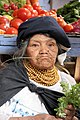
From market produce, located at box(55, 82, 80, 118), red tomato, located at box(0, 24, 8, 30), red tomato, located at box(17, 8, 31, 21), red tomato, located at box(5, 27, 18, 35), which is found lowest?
market produce, located at box(55, 82, 80, 118)

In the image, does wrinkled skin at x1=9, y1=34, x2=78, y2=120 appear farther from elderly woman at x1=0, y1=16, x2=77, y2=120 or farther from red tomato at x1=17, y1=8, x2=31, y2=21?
red tomato at x1=17, y1=8, x2=31, y2=21

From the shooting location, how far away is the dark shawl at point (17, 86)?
1.49 metres

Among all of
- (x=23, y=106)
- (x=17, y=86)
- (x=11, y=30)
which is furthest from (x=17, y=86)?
(x=11, y=30)

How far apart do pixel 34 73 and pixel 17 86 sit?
12 cm

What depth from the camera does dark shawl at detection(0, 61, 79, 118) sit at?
149 centimetres

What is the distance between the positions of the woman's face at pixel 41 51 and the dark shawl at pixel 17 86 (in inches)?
3.4

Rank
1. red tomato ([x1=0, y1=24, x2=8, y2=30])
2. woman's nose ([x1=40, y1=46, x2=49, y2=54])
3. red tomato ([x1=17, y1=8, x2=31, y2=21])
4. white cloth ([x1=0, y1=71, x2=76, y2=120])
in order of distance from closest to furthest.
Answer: white cloth ([x1=0, y1=71, x2=76, y2=120]) < woman's nose ([x1=40, y1=46, x2=49, y2=54]) < red tomato ([x1=0, y1=24, x2=8, y2=30]) < red tomato ([x1=17, y1=8, x2=31, y2=21])

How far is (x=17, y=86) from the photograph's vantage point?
151 cm

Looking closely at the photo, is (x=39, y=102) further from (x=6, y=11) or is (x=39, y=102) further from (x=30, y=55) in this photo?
(x=6, y=11)

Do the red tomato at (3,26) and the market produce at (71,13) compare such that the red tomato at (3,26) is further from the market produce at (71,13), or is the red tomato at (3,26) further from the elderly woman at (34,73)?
the market produce at (71,13)

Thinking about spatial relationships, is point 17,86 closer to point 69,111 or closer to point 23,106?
point 23,106

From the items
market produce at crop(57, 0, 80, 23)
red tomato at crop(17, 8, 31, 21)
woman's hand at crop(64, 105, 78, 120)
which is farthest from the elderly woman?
market produce at crop(57, 0, 80, 23)

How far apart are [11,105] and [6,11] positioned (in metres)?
1.58

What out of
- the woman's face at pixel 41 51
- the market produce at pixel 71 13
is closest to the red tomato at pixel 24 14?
the market produce at pixel 71 13
